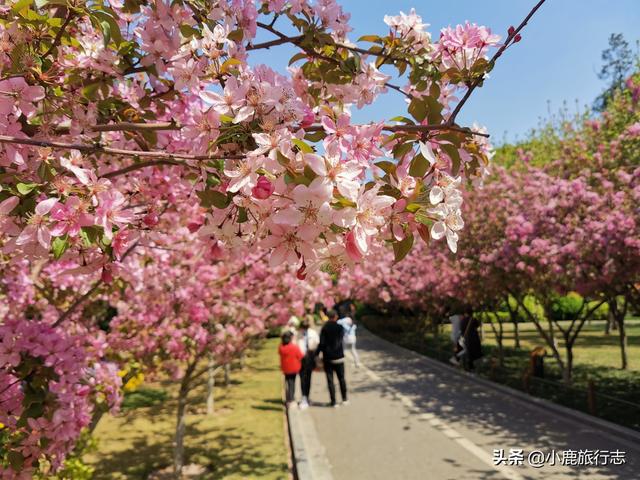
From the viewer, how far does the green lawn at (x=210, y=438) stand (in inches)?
298

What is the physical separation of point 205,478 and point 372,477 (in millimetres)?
2598

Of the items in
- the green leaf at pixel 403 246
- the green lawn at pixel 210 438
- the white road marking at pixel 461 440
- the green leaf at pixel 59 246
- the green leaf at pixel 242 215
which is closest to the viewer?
the green leaf at pixel 59 246

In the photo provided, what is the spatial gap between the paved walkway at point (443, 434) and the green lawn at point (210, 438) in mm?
935

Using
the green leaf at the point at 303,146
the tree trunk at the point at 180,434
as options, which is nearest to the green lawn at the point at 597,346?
the tree trunk at the point at 180,434

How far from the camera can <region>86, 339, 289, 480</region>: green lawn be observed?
7566mm

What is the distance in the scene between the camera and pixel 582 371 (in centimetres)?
1488

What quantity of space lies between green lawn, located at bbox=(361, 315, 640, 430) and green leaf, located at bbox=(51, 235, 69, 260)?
348 inches

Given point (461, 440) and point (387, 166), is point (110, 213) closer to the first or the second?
point (387, 166)

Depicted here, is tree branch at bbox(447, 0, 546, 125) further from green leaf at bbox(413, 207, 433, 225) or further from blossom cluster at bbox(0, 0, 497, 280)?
green leaf at bbox(413, 207, 433, 225)

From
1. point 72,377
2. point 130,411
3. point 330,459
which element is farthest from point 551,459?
point 130,411

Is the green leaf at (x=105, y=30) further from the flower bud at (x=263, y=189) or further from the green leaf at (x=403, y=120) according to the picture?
the green leaf at (x=403, y=120)

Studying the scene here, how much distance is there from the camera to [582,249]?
831 cm

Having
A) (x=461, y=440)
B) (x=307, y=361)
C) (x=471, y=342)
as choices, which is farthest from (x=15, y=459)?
(x=471, y=342)

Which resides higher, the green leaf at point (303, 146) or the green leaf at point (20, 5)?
the green leaf at point (20, 5)
